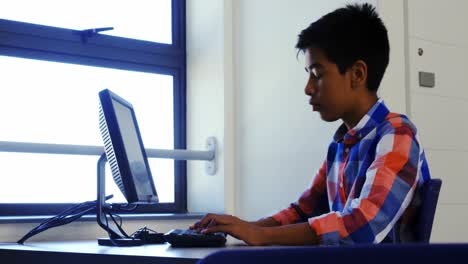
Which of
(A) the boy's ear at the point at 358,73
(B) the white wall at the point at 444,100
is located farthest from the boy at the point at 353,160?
(B) the white wall at the point at 444,100

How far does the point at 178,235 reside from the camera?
4.45 feet

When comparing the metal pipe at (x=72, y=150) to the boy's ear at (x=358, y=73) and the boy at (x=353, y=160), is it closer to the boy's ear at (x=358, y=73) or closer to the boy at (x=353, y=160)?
the boy at (x=353, y=160)

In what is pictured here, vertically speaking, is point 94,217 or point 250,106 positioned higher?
point 250,106

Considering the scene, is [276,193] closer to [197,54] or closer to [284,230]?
[197,54]

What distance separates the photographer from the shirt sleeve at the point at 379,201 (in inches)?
54.2

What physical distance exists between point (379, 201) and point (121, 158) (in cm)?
61

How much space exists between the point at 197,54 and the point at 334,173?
1277 mm

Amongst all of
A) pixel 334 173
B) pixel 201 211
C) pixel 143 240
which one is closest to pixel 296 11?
pixel 201 211

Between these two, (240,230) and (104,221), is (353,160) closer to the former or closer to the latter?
(240,230)

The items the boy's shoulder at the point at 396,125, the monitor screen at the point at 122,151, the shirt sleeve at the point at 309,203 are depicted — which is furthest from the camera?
the shirt sleeve at the point at 309,203

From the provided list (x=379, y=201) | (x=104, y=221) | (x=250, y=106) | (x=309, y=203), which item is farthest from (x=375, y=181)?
(x=250, y=106)

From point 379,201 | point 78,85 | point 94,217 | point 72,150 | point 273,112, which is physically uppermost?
point 78,85

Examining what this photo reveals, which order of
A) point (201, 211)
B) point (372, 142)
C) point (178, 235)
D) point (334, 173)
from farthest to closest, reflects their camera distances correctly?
point (201, 211) → point (334, 173) → point (372, 142) → point (178, 235)

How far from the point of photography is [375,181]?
1406 mm
